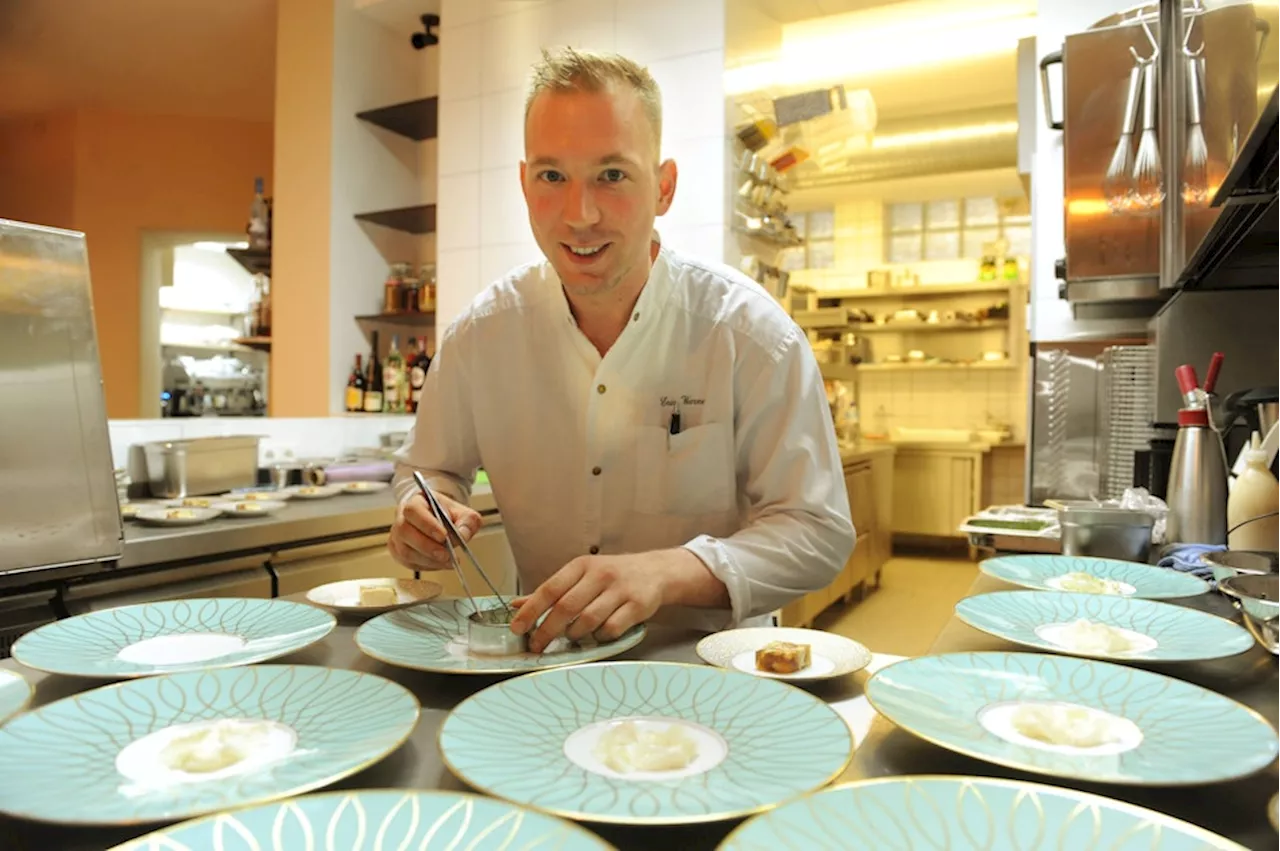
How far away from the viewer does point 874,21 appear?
4488 millimetres

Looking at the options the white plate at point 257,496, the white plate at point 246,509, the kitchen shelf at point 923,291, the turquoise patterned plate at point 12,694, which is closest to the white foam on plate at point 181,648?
the turquoise patterned plate at point 12,694

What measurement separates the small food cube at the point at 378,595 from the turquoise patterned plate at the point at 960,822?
72cm

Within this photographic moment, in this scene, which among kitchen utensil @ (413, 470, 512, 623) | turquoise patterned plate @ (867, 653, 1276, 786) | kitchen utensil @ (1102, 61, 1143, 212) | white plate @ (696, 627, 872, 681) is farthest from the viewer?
kitchen utensil @ (1102, 61, 1143, 212)

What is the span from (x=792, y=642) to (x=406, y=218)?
153 inches

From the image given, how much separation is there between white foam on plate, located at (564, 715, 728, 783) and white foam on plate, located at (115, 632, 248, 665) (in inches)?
17.4

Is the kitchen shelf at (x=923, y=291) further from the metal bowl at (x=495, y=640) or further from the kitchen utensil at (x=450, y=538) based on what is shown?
the metal bowl at (x=495, y=640)

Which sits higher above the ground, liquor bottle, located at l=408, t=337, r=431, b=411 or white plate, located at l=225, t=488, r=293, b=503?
liquor bottle, located at l=408, t=337, r=431, b=411

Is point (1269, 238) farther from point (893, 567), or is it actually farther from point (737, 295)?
point (893, 567)

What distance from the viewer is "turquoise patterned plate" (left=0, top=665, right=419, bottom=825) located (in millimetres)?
530

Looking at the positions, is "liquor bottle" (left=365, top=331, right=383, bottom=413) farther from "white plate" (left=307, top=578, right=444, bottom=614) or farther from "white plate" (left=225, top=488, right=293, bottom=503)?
"white plate" (left=307, top=578, right=444, bottom=614)

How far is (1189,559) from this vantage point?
135cm

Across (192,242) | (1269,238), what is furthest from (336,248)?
(1269,238)

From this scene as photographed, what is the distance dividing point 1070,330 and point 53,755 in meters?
3.10

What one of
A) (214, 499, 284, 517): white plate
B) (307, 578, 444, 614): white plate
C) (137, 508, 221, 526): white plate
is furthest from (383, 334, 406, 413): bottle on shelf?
(307, 578, 444, 614): white plate
